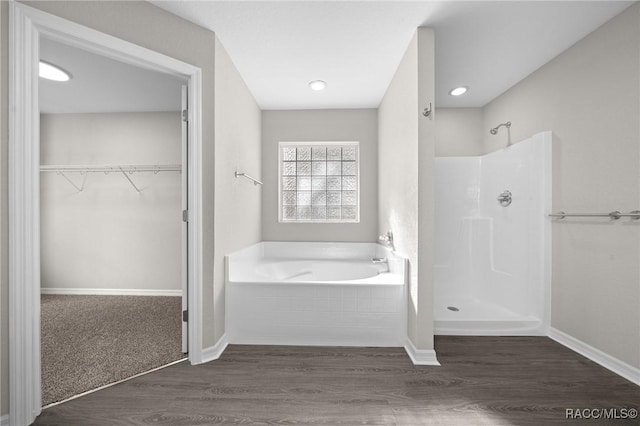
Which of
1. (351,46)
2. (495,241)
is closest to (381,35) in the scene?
(351,46)

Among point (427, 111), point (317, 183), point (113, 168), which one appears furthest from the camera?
point (317, 183)

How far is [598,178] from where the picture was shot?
172 centimetres

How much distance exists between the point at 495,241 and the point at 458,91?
5.09 feet

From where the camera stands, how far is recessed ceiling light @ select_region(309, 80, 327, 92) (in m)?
2.44

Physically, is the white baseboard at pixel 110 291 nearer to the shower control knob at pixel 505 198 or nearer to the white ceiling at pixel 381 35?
the white ceiling at pixel 381 35

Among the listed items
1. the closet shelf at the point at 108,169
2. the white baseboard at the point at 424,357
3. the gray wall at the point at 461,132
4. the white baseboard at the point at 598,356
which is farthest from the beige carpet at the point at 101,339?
the gray wall at the point at 461,132

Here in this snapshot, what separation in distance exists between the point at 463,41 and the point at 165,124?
3184 millimetres

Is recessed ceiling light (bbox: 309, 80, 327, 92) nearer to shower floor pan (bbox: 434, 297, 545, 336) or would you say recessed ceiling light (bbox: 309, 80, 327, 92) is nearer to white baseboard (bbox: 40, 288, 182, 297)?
shower floor pan (bbox: 434, 297, 545, 336)

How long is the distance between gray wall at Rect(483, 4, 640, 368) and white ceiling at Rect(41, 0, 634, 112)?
0.23m

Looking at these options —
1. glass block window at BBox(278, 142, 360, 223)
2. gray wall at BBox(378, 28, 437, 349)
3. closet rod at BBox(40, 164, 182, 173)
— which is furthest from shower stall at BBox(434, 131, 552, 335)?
closet rod at BBox(40, 164, 182, 173)

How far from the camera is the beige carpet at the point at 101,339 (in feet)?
5.08

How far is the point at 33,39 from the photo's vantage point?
1.21 meters

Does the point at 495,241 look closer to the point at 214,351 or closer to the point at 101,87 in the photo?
the point at 214,351

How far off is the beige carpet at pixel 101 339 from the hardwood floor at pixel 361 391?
0.16 meters
